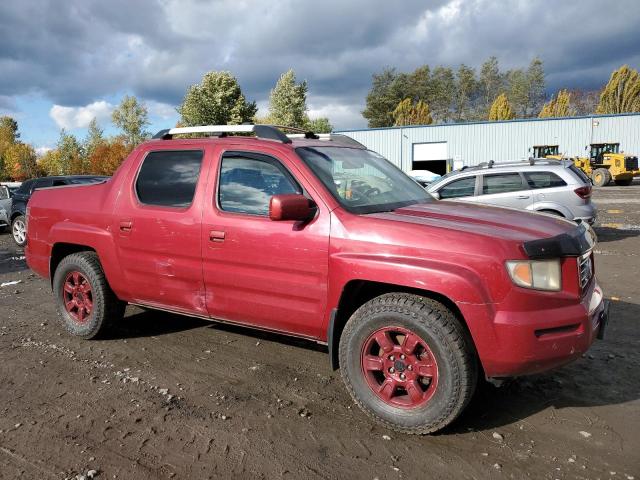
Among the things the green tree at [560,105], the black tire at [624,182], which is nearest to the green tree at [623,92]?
the green tree at [560,105]

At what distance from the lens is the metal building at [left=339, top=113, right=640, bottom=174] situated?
1527 inches

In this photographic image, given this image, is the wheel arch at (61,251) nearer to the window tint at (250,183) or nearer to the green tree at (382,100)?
the window tint at (250,183)

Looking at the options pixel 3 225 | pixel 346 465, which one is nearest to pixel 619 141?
pixel 3 225

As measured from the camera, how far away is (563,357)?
9.41ft

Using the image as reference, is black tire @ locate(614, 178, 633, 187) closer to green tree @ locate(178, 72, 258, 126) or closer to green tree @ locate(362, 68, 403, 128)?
green tree @ locate(178, 72, 258, 126)

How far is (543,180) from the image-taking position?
9.77 meters

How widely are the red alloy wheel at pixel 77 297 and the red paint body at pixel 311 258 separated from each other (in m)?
0.39

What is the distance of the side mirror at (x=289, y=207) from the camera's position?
10.4 feet

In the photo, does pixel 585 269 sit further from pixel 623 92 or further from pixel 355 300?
pixel 623 92

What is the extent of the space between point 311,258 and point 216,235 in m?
Answer: 0.84

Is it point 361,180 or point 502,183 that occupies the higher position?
point 361,180

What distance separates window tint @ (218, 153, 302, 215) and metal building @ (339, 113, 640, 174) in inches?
1443

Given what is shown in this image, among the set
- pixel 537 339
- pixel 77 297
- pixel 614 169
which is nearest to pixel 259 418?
pixel 537 339

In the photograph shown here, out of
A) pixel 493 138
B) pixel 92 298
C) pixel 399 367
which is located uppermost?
pixel 493 138
